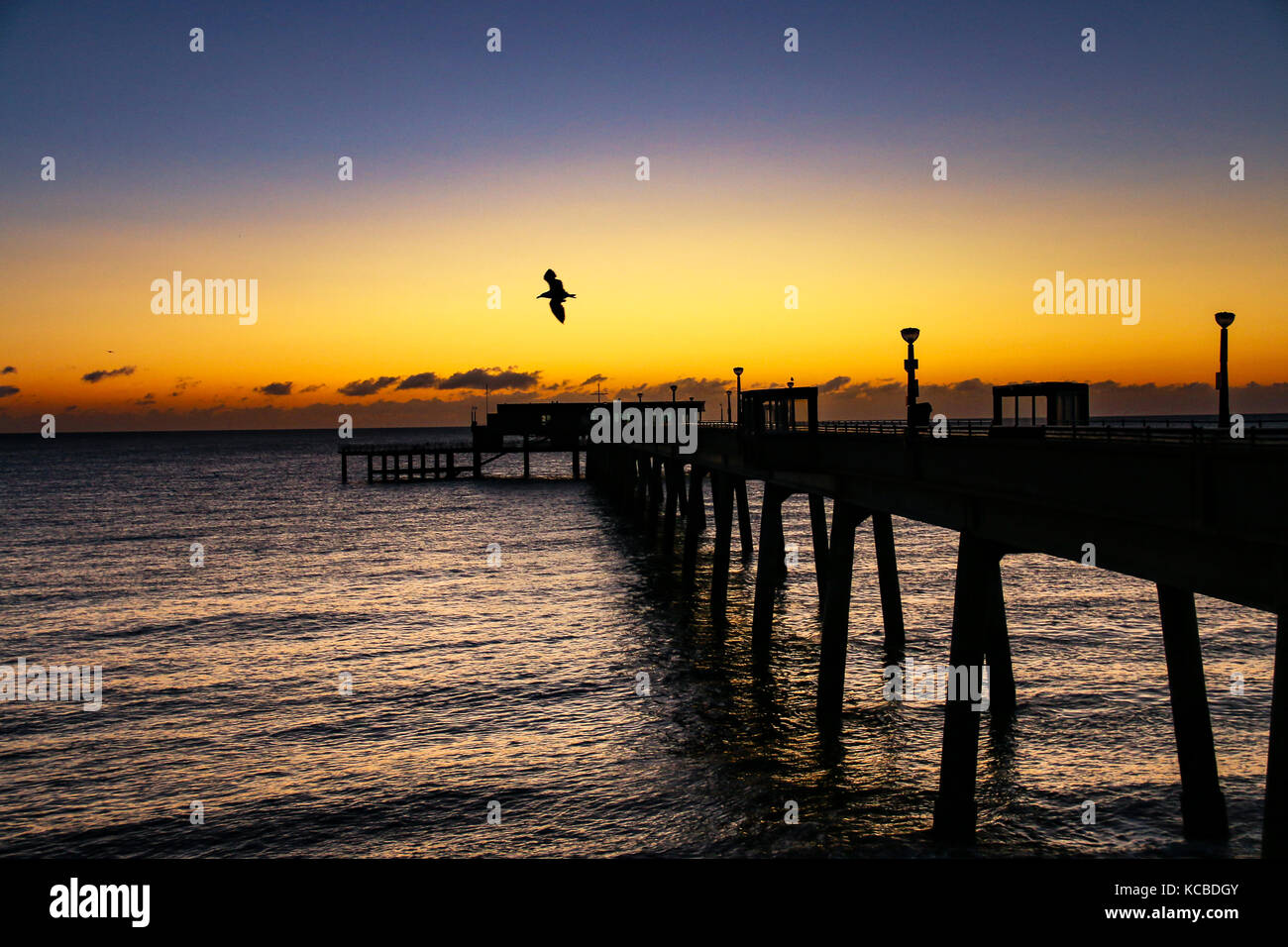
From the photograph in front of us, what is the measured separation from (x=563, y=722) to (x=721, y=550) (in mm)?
10566

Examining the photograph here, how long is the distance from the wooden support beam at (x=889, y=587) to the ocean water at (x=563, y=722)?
55 centimetres

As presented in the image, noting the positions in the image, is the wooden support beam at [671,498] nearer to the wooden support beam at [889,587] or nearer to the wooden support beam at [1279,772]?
the wooden support beam at [889,587]

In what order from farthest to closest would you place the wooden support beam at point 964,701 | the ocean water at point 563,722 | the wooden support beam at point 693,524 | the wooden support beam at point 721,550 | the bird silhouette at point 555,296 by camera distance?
the wooden support beam at point 693,524 → the wooden support beam at point 721,550 → the bird silhouette at point 555,296 → the ocean water at point 563,722 → the wooden support beam at point 964,701

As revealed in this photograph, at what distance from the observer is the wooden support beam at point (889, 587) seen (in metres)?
24.3

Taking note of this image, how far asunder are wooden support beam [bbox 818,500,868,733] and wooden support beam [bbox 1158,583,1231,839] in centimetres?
586

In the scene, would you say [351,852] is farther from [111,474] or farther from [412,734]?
[111,474]

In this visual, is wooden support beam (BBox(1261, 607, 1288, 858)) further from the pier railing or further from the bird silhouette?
the bird silhouette

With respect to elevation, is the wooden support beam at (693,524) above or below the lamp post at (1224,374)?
below

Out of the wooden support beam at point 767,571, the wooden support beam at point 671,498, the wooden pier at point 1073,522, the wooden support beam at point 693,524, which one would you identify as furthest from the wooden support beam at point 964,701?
the wooden support beam at point 671,498

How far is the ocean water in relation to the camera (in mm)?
13828

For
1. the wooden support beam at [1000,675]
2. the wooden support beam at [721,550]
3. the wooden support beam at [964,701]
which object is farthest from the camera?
the wooden support beam at [721,550]

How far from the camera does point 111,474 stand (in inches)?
5241

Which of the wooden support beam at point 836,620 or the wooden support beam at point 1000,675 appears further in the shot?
the wooden support beam at point 1000,675

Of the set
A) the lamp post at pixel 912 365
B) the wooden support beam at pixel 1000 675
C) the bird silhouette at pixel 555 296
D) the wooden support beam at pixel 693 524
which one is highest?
the bird silhouette at pixel 555 296
